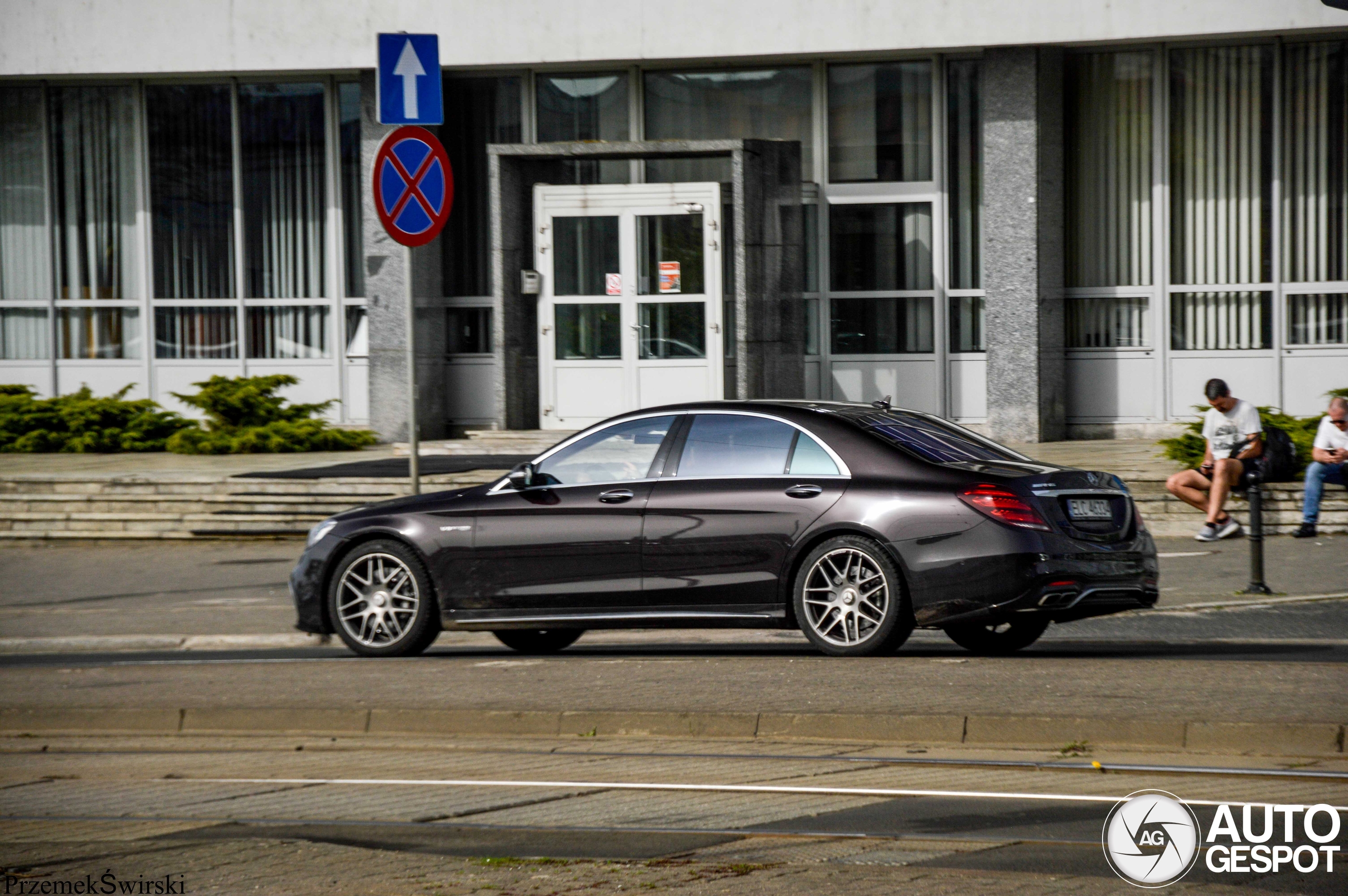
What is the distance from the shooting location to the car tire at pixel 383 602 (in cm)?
983

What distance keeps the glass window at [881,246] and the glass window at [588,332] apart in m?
2.81

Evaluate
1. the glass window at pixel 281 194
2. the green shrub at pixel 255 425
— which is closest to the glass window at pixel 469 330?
the green shrub at pixel 255 425

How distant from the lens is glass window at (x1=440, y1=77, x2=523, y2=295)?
2114 cm

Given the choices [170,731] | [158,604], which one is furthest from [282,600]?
[170,731]

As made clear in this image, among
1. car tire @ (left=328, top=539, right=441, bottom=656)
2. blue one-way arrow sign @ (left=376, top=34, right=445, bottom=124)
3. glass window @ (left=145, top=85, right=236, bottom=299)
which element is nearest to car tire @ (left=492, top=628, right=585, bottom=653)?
car tire @ (left=328, top=539, right=441, bottom=656)

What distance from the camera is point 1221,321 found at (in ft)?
65.1

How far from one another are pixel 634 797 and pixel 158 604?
739cm

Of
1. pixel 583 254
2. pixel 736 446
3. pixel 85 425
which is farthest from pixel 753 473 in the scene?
pixel 85 425

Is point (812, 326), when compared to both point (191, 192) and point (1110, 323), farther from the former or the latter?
point (191, 192)

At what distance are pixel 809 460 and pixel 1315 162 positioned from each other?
1286cm

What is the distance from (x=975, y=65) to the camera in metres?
19.9

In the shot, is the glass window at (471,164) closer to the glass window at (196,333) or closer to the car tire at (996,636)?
the glass window at (196,333)

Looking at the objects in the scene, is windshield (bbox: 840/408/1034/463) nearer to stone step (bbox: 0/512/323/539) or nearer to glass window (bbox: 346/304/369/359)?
stone step (bbox: 0/512/323/539)

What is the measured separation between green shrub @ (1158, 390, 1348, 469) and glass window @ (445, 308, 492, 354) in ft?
29.0
